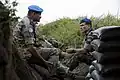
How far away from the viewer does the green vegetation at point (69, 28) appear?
45.4ft

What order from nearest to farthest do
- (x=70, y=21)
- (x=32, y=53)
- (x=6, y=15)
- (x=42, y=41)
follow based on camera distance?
(x=6, y=15) → (x=32, y=53) → (x=42, y=41) → (x=70, y=21)

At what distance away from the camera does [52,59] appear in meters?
6.25

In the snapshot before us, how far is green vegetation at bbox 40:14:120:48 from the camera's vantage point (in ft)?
45.4

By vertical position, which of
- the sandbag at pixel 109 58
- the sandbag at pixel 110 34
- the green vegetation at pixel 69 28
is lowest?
A: the green vegetation at pixel 69 28

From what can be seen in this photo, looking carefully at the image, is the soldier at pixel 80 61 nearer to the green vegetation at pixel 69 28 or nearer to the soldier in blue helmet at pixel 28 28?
the soldier in blue helmet at pixel 28 28

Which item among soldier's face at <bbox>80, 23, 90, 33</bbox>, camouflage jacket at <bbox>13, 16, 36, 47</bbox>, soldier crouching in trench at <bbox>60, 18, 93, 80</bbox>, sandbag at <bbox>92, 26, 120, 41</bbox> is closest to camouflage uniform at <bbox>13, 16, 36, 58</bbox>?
camouflage jacket at <bbox>13, 16, 36, 47</bbox>

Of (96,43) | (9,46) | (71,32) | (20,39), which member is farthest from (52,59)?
(71,32)

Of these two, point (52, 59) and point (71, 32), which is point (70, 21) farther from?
point (52, 59)

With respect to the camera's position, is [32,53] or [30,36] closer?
[32,53]

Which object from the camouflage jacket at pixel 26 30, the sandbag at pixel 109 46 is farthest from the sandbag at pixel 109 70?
the camouflage jacket at pixel 26 30

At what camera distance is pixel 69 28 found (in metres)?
16.0

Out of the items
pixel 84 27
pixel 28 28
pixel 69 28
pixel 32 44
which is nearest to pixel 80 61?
pixel 84 27

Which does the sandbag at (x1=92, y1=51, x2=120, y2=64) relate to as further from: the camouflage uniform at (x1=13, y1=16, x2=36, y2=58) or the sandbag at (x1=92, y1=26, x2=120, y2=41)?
the camouflage uniform at (x1=13, y1=16, x2=36, y2=58)

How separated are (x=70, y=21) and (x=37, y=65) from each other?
11728 millimetres
